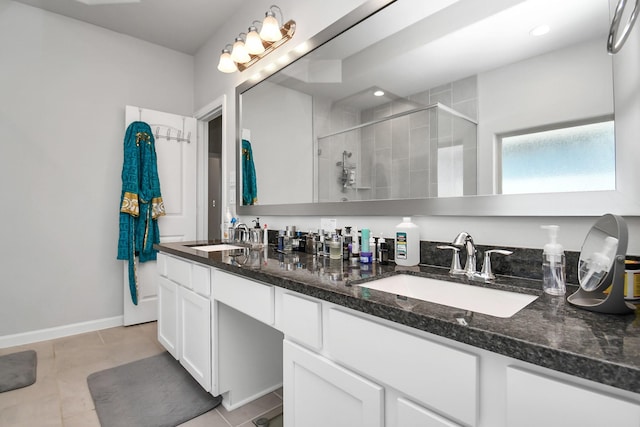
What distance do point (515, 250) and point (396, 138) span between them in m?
0.67

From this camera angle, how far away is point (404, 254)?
126 cm

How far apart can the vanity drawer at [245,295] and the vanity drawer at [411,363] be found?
353 millimetres

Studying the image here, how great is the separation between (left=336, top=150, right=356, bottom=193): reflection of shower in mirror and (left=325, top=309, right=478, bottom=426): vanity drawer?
86 cm

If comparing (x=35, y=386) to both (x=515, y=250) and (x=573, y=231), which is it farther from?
(x=573, y=231)

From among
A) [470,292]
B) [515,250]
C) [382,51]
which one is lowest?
[470,292]

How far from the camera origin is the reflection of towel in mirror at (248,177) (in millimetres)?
2352

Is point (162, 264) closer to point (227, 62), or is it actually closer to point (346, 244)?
point (346, 244)

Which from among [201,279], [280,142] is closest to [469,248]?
[201,279]

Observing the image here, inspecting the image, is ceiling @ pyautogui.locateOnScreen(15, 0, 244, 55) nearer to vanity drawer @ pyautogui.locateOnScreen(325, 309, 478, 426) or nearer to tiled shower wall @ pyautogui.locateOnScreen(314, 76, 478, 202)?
tiled shower wall @ pyautogui.locateOnScreen(314, 76, 478, 202)

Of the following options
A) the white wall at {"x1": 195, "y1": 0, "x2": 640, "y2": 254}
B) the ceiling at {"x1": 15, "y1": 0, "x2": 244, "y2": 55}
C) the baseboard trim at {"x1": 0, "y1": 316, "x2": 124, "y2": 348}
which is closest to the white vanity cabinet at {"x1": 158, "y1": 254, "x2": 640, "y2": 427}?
the white wall at {"x1": 195, "y1": 0, "x2": 640, "y2": 254}

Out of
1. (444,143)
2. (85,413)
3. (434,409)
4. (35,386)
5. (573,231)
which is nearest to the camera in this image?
(434,409)

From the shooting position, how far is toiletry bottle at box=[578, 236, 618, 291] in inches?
27.1

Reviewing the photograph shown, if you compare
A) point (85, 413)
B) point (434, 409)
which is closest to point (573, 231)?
point (434, 409)

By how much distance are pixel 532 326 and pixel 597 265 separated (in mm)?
281
